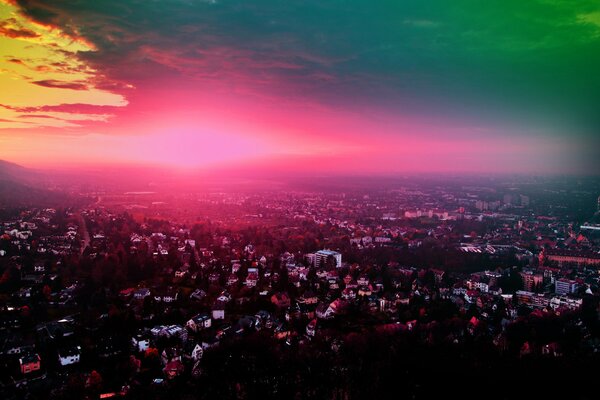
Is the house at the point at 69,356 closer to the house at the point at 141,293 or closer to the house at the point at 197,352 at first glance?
the house at the point at 197,352

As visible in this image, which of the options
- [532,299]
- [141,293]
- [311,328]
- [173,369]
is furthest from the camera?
[532,299]

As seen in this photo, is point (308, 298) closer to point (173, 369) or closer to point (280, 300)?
point (280, 300)

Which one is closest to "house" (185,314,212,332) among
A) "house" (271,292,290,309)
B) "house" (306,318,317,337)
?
"house" (271,292,290,309)

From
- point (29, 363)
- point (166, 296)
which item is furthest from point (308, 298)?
point (29, 363)

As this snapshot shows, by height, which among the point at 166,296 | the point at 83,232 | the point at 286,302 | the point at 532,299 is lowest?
the point at 532,299

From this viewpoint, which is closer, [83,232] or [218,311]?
[218,311]

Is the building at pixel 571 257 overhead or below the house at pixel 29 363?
overhead

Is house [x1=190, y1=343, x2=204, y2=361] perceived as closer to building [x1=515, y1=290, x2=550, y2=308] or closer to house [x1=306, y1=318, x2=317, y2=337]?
house [x1=306, y1=318, x2=317, y2=337]

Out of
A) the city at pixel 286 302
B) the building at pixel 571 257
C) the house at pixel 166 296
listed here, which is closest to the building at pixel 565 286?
the city at pixel 286 302
